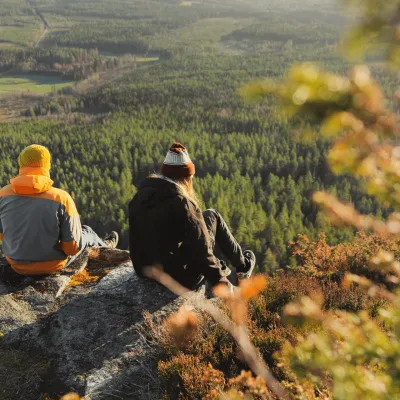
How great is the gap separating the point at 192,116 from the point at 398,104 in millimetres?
108524

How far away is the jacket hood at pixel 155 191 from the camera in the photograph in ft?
19.4

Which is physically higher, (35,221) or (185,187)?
(185,187)

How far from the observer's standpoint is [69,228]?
697 centimetres

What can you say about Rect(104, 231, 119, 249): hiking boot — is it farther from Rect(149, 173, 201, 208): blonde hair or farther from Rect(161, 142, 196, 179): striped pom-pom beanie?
Rect(161, 142, 196, 179): striped pom-pom beanie

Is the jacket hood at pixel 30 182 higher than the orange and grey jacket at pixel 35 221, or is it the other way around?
the jacket hood at pixel 30 182

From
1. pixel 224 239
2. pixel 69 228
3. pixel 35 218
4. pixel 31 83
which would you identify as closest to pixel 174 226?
pixel 224 239

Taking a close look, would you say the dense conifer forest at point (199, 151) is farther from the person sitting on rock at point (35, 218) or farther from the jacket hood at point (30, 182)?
the person sitting on rock at point (35, 218)

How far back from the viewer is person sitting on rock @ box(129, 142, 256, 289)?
5926mm

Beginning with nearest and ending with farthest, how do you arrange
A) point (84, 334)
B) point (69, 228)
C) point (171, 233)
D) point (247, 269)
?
point (171, 233), point (84, 334), point (69, 228), point (247, 269)

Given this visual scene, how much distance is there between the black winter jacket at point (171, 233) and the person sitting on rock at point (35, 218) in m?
1.29

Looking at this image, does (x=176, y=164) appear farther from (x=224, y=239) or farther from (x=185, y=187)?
(x=224, y=239)

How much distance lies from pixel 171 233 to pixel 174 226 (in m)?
0.15

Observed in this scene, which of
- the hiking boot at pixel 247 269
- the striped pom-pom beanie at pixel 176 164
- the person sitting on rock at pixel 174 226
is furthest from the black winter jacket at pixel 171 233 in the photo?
the hiking boot at pixel 247 269

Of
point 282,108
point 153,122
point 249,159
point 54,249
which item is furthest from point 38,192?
point 153,122
